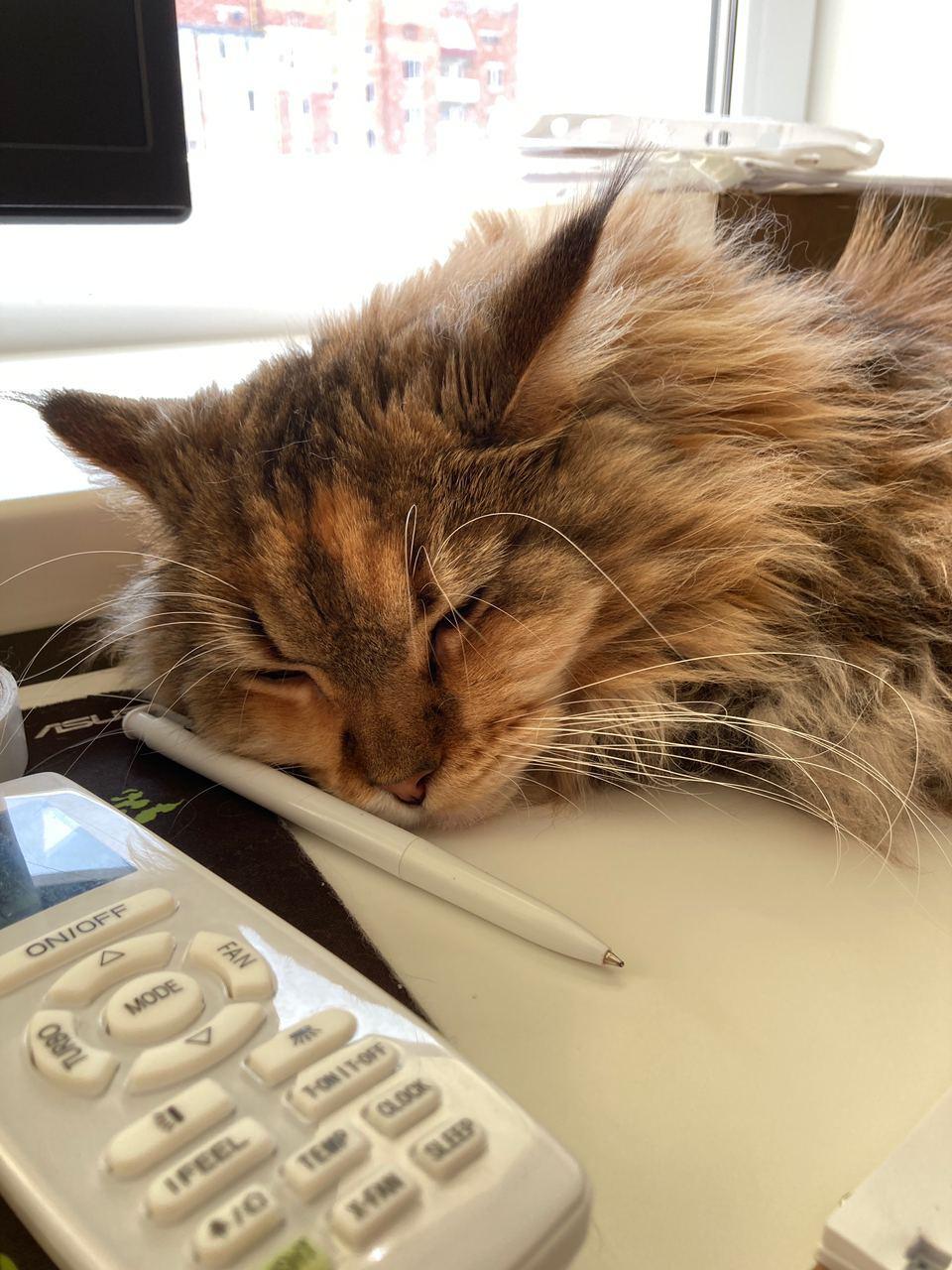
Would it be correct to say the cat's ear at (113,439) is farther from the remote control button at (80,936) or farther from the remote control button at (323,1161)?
the remote control button at (323,1161)

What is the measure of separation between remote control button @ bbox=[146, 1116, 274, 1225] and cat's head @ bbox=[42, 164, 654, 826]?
1.33 feet

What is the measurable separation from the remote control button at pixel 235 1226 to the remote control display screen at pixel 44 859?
242 millimetres

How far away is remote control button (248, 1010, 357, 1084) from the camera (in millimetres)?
449

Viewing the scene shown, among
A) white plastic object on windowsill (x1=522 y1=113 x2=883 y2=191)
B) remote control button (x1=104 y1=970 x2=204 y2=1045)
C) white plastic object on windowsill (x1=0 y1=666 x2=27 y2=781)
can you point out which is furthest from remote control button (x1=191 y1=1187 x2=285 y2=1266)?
white plastic object on windowsill (x1=522 y1=113 x2=883 y2=191)

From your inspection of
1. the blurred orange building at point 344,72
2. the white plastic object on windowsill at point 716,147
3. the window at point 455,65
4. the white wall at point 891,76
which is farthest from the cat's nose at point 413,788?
the white wall at point 891,76

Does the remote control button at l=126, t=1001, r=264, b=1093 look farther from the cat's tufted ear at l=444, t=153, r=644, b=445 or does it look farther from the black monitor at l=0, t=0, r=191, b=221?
the black monitor at l=0, t=0, r=191, b=221

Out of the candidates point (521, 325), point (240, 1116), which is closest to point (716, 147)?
point (521, 325)

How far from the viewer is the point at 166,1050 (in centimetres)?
46

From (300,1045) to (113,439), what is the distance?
2.30 feet

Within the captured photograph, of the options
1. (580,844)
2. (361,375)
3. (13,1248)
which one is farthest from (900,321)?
(13,1248)

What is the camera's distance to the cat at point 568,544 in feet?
2.68

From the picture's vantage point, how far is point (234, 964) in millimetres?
511

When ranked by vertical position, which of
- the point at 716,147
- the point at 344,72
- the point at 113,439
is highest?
the point at 344,72

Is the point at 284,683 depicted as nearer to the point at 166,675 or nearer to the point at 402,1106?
the point at 166,675
